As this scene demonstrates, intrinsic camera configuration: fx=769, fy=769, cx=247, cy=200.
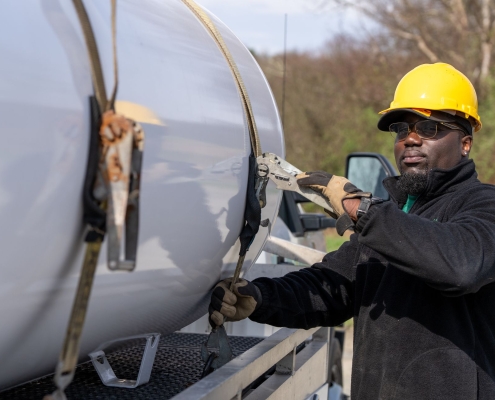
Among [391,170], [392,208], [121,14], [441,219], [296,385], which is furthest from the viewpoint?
[391,170]

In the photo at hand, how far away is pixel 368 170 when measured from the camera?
4836mm

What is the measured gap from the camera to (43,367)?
172 cm

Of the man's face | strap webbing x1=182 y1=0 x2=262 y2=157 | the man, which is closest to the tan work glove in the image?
the man

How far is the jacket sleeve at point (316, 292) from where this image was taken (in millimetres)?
2668

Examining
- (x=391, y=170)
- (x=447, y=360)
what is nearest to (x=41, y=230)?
(x=447, y=360)

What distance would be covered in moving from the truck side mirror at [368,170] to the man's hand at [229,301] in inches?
93.4

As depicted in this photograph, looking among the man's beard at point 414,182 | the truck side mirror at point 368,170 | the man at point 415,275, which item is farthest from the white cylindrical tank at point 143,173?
the truck side mirror at point 368,170

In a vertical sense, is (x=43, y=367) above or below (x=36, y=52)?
below

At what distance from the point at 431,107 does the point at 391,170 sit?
1.94 m

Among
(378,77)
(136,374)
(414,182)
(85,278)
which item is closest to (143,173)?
(85,278)

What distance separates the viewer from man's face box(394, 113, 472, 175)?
2.65m

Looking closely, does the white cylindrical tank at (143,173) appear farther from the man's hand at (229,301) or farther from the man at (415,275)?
the man at (415,275)

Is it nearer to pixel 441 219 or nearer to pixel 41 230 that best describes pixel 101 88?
pixel 41 230

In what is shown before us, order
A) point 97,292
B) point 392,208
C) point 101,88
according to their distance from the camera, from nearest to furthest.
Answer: point 101,88 → point 97,292 → point 392,208
